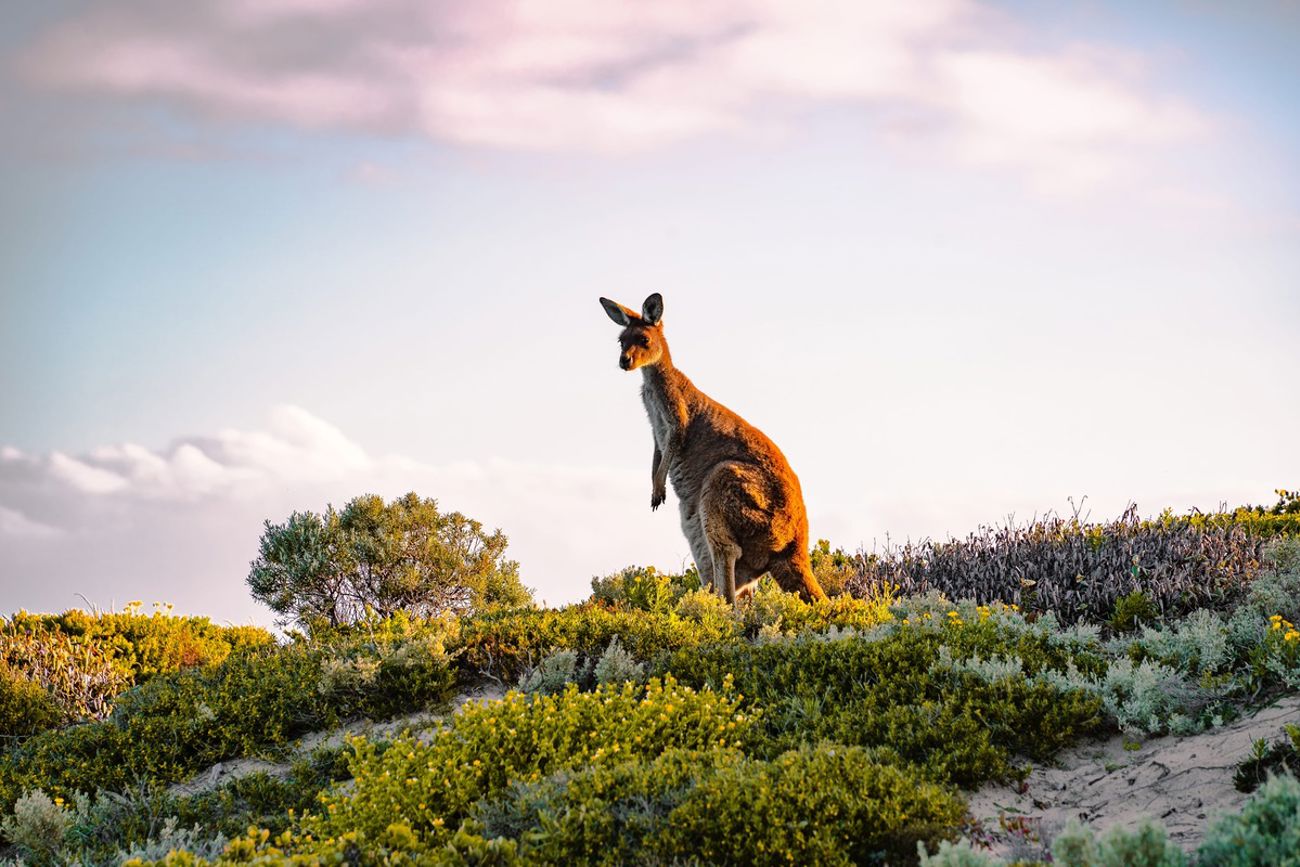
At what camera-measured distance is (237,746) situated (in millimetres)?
9367

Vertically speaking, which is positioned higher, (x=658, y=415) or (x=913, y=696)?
(x=658, y=415)

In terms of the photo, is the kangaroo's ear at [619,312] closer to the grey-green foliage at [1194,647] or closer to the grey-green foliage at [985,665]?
the grey-green foliage at [985,665]

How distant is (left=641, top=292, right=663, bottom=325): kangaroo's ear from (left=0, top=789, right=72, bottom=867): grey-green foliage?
24.4ft

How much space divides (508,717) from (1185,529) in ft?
34.6

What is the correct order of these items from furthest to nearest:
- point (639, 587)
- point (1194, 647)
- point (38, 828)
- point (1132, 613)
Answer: point (639, 587) → point (1132, 613) → point (1194, 647) → point (38, 828)

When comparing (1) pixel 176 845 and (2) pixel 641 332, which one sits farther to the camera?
(2) pixel 641 332

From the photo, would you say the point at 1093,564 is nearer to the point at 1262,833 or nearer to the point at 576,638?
the point at 576,638

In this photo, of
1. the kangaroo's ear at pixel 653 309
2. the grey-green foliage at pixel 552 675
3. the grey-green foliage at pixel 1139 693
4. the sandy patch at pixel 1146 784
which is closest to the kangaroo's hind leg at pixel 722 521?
the kangaroo's ear at pixel 653 309

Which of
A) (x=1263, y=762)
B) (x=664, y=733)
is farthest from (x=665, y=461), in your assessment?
(x=1263, y=762)

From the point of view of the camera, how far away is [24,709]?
41.5 feet

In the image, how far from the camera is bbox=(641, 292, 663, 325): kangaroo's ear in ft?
41.0

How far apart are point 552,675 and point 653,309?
4.86 metres

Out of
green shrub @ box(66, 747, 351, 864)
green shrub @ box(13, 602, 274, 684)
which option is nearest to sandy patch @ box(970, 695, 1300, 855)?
green shrub @ box(66, 747, 351, 864)

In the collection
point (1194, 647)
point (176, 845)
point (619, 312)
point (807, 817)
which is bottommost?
point (807, 817)
